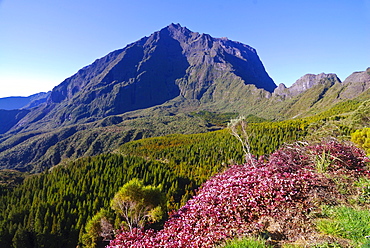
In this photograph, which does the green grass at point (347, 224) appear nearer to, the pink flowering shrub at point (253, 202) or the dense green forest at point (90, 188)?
the pink flowering shrub at point (253, 202)

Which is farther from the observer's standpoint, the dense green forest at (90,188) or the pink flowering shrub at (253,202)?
the dense green forest at (90,188)

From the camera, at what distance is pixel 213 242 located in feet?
18.6

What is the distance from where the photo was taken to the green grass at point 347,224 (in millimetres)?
4652

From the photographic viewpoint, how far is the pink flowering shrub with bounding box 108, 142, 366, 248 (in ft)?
20.4

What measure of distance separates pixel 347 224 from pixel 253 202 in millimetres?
2586

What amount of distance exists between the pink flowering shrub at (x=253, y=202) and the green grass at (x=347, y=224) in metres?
0.63

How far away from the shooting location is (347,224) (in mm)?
5055

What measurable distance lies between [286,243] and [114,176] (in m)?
55.7

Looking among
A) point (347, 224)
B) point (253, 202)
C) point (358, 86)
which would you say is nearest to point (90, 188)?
point (253, 202)

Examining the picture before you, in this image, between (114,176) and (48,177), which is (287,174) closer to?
(114,176)

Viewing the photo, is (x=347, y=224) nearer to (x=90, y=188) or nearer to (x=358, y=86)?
(x=90, y=188)

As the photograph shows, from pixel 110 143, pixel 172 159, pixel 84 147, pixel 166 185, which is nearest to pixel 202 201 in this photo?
pixel 166 185

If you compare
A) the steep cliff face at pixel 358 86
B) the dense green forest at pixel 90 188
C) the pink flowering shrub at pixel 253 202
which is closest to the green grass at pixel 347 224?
the pink flowering shrub at pixel 253 202

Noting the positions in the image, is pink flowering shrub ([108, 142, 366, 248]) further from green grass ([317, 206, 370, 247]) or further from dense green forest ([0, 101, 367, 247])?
dense green forest ([0, 101, 367, 247])
